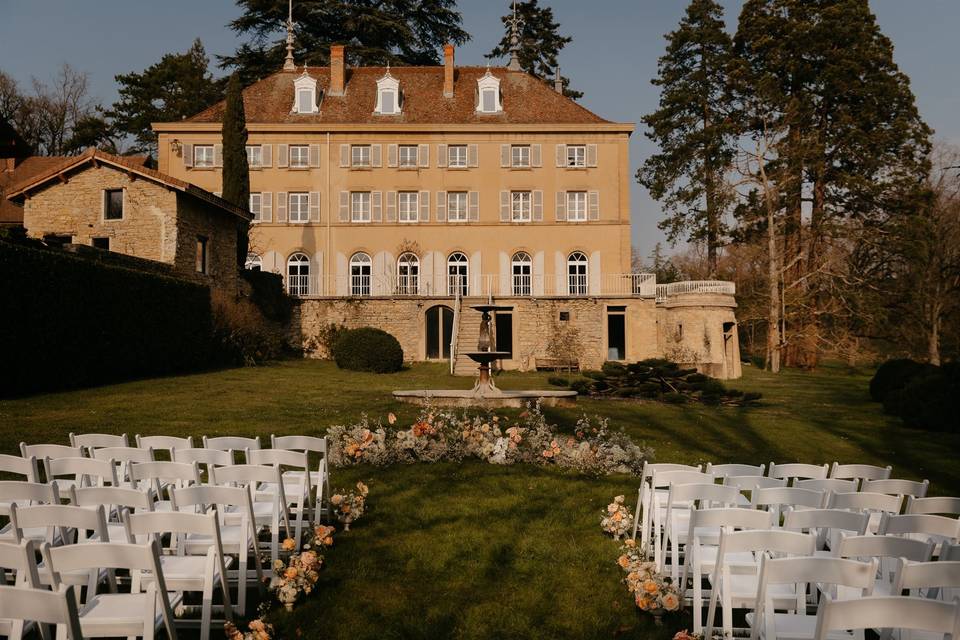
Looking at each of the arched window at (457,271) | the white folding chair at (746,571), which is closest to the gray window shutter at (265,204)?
the arched window at (457,271)

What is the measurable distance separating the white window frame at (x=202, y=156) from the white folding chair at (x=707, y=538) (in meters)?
34.0

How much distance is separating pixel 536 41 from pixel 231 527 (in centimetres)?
4647

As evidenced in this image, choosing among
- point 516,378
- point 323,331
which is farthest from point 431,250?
point 516,378

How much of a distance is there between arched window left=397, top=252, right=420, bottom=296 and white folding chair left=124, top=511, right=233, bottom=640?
1173 inches

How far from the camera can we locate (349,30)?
40.2 m

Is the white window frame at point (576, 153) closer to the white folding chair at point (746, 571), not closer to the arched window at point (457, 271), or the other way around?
the arched window at point (457, 271)

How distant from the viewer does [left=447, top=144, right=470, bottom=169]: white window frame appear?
117ft

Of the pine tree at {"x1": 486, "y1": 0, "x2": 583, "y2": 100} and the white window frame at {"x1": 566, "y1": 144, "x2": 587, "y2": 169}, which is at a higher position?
the pine tree at {"x1": 486, "y1": 0, "x2": 583, "y2": 100}

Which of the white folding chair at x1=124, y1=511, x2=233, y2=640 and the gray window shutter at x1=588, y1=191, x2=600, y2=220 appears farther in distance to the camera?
the gray window shutter at x1=588, y1=191, x2=600, y2=220

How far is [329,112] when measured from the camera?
36.0 meters

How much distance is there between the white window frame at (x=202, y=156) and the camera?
115 ft

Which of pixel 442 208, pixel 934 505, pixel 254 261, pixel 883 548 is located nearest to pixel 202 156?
pixel 254 261

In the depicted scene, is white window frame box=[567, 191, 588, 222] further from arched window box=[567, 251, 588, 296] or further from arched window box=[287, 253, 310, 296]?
arched window box=[287, 253, 310, 296]

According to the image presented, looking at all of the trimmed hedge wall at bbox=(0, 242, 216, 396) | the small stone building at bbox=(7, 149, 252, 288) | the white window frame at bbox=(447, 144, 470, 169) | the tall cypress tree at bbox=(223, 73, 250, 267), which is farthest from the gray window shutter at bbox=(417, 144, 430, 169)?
the trimmed hedge wall at bbox=(0, 242, 216, 396)
